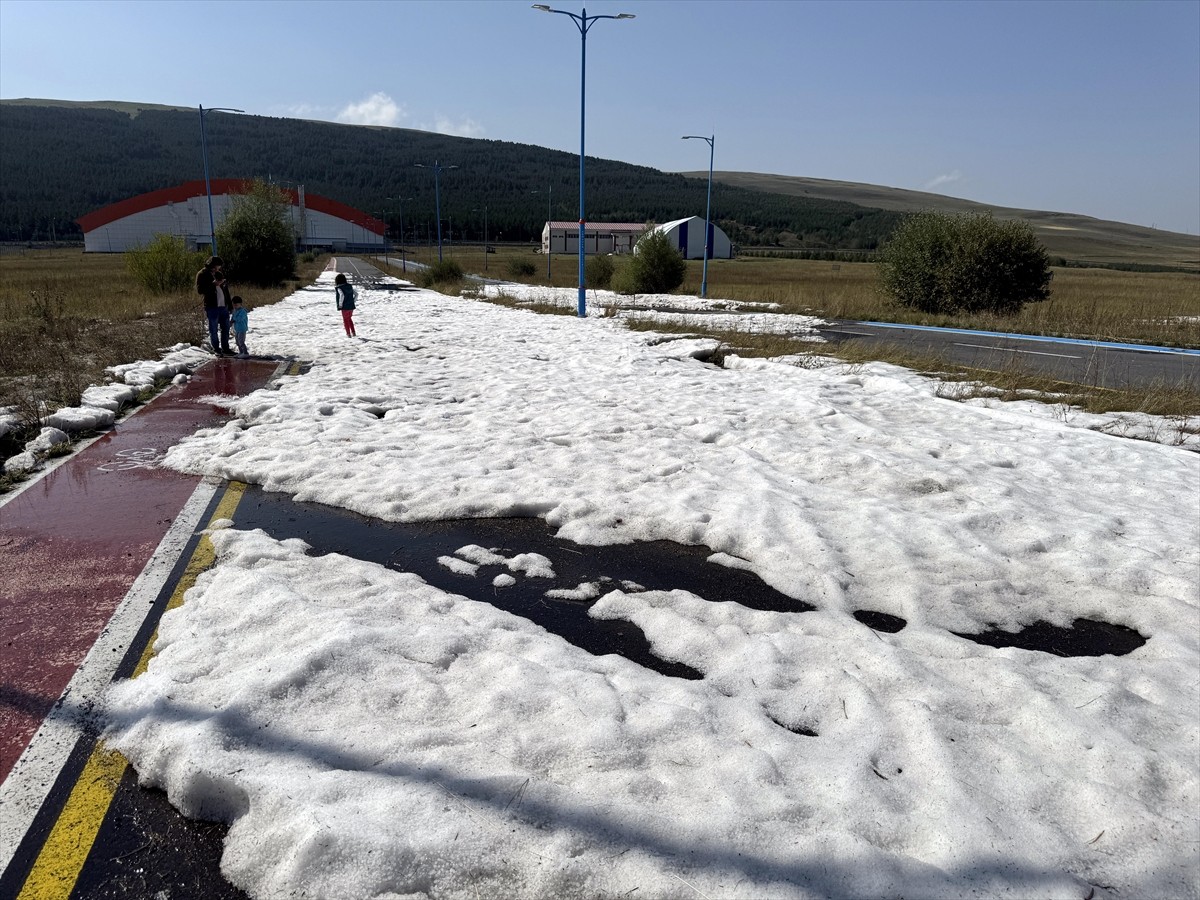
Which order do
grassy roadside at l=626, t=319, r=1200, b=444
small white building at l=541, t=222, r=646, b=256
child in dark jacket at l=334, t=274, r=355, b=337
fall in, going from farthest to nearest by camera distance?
1. small white building at l=541, t=222, r=646, b=256
2. child in dark jacket at l=334, t=274, r=355, b=337
3. grassy roadside at l=626, t=319, r=1200, b=444

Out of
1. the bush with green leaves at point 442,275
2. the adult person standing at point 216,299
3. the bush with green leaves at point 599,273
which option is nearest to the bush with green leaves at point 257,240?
the bush with green leaves at point 442,275

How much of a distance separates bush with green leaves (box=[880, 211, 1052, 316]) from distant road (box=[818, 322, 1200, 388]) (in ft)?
19.6

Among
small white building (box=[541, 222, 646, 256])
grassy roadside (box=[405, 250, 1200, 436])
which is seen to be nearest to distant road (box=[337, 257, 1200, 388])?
grassy roadside (box=[405, 250, 1200, 436])

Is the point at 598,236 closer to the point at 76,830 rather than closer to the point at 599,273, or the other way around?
the point at 599,273

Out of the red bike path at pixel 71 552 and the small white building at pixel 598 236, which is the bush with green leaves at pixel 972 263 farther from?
the small white building at pixel 598 236

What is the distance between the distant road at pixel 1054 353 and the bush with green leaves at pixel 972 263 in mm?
5976

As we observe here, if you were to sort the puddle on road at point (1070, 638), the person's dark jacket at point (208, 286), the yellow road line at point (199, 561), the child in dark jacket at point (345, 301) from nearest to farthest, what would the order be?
1. the yellow road line at point (199, 561)
2. the puddle on road at point (1070, 638)
3. the person's dark jacket at point (208, 286)
4. the child in dark jacket at point (345, 301)

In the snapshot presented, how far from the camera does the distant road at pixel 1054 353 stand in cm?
1339

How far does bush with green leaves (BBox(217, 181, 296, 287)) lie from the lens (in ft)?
132

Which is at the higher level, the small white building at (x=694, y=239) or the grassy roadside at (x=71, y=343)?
the small white building at (x=694, y=239)

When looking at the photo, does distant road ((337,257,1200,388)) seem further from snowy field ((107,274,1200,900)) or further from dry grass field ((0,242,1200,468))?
snowy field ((107,274,1200,900))

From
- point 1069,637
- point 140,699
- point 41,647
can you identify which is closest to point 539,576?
point 140,699

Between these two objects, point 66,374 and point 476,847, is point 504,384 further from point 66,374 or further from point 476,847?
point 476,847

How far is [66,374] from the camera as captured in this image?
10172 mm
